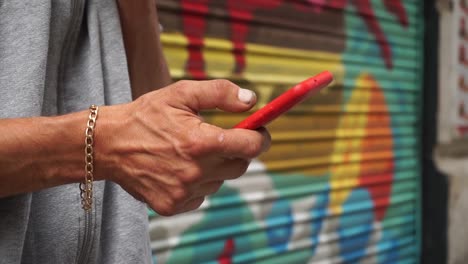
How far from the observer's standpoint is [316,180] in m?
3.61

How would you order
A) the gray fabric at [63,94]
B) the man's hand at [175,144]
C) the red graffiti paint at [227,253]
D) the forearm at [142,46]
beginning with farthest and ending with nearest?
the red graffiti paint at [227,253] < the forearm at [142,46] < the gray fabric at [63,94] < the man's hand at [175,144]

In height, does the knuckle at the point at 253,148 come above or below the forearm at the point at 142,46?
below

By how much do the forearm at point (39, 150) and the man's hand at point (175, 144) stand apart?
0.13 feet

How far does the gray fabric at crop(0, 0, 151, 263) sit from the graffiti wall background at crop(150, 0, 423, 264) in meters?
1.29

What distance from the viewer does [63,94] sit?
1287 millimetres

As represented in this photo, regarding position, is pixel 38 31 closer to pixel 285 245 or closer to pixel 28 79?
pixel 28 79

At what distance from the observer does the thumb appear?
99 cm

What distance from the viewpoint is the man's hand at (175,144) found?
964 millimetres

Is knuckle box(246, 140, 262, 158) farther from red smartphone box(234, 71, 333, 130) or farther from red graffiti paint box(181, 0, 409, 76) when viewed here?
red graffiti paint box(181, 0, 409, 76)

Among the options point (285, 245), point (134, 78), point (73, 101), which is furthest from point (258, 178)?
point (73, 101)

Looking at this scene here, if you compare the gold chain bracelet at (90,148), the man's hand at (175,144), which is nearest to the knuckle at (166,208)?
the man's hand at (175,144)

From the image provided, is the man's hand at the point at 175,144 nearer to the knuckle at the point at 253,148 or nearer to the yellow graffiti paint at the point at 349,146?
the knuckle at the point at 253,148

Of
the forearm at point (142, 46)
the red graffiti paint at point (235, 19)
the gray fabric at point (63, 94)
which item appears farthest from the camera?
the red graffiti paint at point (235, 19)

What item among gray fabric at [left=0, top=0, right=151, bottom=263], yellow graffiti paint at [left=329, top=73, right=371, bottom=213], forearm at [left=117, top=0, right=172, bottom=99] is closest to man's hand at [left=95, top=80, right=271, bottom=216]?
gray fabric at [left=0, top=0, right=151, bottom=263]
